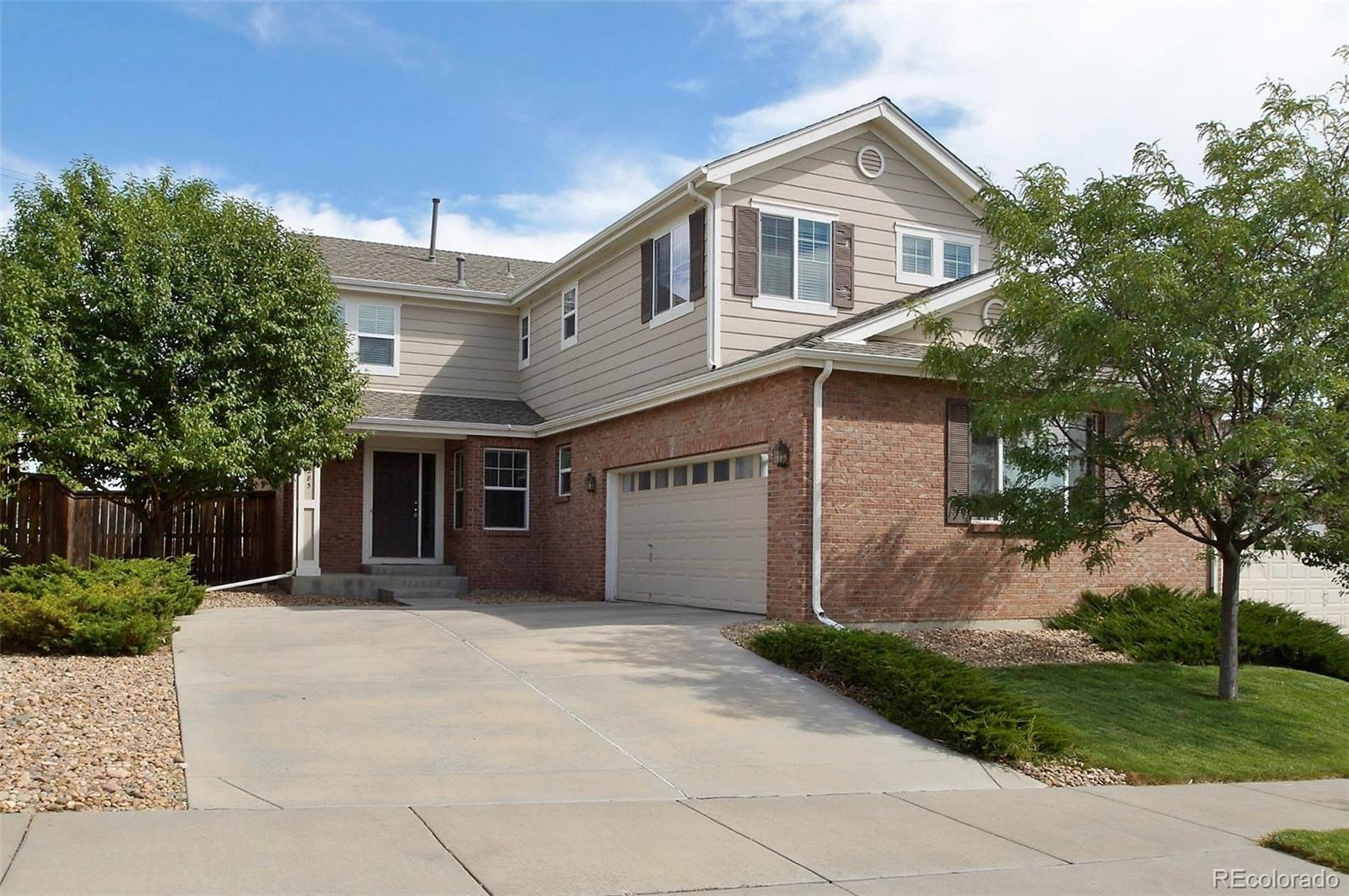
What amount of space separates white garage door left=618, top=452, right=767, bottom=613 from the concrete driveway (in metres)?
1.99

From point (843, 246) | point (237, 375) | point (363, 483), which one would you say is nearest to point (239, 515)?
point (363, 483)

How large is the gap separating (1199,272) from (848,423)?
4418mm

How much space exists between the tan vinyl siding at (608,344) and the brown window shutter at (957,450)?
359 cm

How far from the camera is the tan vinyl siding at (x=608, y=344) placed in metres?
17.3

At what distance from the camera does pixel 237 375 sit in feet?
55.1

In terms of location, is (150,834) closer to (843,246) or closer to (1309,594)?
(843,246)

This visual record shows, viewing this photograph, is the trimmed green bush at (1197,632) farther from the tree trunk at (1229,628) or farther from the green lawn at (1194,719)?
the tree trunk at (1229,628)

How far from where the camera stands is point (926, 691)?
994 cm

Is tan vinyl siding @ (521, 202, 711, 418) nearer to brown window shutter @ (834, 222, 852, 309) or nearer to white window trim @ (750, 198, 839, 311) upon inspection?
white window trim @ (750, 198, 839, 311)

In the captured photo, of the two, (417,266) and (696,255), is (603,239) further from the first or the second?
(417,266)

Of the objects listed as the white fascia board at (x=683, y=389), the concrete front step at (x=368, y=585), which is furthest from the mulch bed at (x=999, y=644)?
the concrete front step at (x=368, y=585)

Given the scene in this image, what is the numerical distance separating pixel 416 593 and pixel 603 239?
22.0 ft

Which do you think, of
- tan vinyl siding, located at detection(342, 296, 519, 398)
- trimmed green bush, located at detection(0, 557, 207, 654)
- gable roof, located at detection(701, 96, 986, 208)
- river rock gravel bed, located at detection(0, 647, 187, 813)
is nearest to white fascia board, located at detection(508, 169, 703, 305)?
gable roof, located at detection(701, 96, 986, 208)

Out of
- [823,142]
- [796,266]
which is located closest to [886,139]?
[823,142]
